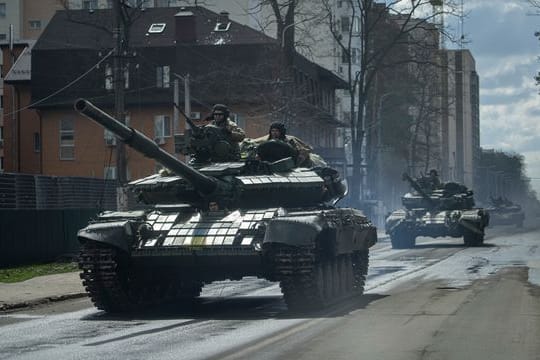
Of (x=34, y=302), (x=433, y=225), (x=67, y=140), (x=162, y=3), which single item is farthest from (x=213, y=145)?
(x=162, y=3)

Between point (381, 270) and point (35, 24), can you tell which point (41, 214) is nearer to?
point (381, 270)

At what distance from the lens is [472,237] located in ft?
134

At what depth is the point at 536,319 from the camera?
1527 centimetres

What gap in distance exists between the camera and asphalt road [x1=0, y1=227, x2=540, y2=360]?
Answer: 1228 cm

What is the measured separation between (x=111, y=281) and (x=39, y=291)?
516 centimetres

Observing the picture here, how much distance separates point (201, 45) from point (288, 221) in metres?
45.5

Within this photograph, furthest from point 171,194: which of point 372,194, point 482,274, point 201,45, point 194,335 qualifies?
point 372,194

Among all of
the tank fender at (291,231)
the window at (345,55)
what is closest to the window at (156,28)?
the window at (345,55)

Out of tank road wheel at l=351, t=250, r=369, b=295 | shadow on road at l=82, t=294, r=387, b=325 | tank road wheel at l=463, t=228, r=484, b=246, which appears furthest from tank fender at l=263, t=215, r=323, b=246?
tank road wheel at l=463, t=228, r=484, b=246

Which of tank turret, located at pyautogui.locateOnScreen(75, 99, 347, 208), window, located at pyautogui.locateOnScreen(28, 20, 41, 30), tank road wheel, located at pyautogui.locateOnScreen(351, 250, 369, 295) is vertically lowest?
tank road wheel, located at pyautogui.locateOnScreen(351, 250, 369, 295)

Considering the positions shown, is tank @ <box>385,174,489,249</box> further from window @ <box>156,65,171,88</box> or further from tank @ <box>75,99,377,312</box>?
window @ <box>156,65,171,88</box>

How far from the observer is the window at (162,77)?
61.3m

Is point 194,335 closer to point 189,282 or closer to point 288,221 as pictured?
point 288,221

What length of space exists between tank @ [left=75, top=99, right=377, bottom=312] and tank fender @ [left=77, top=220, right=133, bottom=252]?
1 centimetres
